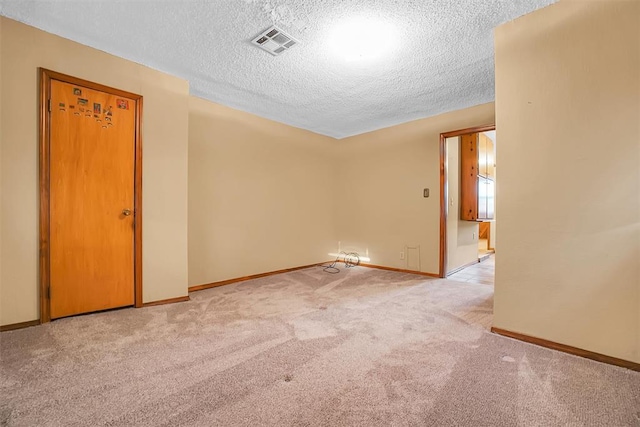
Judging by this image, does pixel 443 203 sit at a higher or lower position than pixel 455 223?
higher

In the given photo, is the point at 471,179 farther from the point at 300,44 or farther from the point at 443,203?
the point at 300,44

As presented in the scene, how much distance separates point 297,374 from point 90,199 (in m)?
A: 2.43

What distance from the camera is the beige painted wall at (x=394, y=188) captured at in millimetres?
4043

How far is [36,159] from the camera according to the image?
2203 mm

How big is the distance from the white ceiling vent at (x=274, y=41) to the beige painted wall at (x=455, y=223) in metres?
2.89

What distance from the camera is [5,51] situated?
6.82 ft

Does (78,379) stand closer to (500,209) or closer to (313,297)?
(313,297)

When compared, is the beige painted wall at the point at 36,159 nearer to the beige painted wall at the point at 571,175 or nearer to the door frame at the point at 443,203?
the beige painted wall at the point at 571,175

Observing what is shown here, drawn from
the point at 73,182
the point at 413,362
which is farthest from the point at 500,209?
the point at 73,182

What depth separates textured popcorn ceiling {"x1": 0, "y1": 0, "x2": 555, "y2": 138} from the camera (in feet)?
6.33

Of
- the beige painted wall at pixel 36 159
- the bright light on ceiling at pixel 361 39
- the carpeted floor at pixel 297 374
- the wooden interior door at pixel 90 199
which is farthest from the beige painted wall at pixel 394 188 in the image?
the wooden interior door at pixel 90 199

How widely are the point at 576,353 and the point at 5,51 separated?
4758mm

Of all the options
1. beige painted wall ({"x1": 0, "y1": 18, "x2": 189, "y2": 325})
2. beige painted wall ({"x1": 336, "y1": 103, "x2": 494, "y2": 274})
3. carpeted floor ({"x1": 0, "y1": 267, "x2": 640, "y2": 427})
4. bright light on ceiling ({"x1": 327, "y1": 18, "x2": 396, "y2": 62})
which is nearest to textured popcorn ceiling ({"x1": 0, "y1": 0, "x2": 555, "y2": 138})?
bright light on ceiling ({"x1": 327, "y1": 18, "x2": 396, "y2": 62})

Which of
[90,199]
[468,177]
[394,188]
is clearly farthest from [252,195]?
[468,177]
